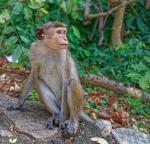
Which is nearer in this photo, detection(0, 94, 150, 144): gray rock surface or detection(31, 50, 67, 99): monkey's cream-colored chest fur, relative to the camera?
detection(0, 94, 150, 144): gray rock surface

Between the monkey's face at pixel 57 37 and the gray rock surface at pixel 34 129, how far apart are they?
33.7 inches

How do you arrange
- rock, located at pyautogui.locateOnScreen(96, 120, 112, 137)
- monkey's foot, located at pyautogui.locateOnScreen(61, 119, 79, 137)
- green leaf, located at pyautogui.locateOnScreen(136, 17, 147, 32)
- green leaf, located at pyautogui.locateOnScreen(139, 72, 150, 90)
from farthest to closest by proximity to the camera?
green leaf, located at pyautogui.locateOnScreen(136, 17, 147, 32) → green leaf, located at pyautogui.locateOnScreen(139, 72, 150, 90) → rock, located at pyautogui.locateOnScreen(96, 120, 112, 137) → monkey's foot, located at pyautogui.locateOnScreen(61, 119, 79, 137)

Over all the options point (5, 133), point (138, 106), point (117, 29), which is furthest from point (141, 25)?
point (5, 133)

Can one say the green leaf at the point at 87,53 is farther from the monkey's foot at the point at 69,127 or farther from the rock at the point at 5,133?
the rock at the point at 5,133

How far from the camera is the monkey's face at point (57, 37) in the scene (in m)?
5.34

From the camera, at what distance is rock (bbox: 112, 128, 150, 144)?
582cm

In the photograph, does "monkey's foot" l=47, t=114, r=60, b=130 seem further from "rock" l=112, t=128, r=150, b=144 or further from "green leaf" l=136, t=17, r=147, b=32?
"green leaf" l=136, t=17, r=147, b=32

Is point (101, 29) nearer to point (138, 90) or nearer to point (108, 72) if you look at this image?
point (108, 72)

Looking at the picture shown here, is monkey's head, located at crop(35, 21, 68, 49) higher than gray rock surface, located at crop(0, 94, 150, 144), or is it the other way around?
monkey's head, located at crop(35, 21, 68, 49)

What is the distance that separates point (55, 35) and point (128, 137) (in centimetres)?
154

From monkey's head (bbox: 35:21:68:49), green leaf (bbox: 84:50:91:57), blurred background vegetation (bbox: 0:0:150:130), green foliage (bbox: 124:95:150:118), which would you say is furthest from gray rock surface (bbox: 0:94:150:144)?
green leaf (bbox: 84:50:91:57)

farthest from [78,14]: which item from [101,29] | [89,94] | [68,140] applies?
[68,140]

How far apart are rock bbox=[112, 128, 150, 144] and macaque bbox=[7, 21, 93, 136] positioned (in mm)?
492

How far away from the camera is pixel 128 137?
19.4ft
